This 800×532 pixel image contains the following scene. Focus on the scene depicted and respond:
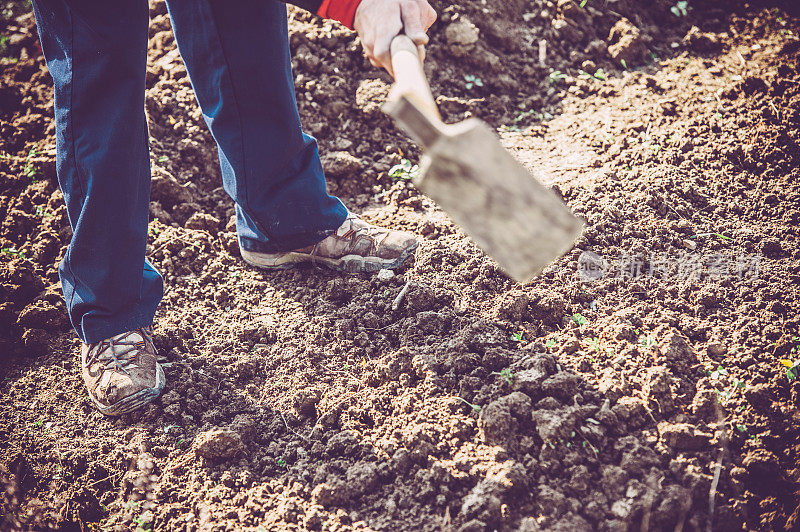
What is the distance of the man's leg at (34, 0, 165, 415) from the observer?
5.77 ft

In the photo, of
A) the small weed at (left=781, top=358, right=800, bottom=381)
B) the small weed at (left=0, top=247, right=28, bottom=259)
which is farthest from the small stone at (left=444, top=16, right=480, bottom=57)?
the small weed at (left=0, top=247, right=28, bottom=259)

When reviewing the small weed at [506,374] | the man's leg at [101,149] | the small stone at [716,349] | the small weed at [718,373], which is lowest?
the man's leg at [101,149]

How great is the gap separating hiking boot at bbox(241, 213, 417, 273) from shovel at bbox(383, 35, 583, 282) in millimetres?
922

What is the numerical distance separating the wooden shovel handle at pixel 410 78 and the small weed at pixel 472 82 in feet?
5.84

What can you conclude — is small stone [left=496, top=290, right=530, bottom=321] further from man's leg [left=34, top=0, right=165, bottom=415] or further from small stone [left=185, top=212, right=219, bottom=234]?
small stone [left=185, top=212, right=219, bottom=234]

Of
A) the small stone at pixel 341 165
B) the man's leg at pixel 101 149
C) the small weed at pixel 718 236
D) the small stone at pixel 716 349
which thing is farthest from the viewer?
the small stone at pixel 341 165

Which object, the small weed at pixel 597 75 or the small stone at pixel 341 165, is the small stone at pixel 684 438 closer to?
the small stone at pixel 341 165

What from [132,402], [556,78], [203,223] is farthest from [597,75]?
[132,402]

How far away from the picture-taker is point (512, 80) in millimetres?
3350

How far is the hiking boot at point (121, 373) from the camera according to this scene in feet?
6.84

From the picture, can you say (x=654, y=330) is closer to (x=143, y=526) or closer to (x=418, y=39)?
(x=418, y=39)

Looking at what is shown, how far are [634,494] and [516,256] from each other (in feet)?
2.69

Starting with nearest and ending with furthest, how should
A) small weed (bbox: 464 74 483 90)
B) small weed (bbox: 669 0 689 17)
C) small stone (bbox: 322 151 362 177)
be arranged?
small stone (bbox: 322 151 362 177) < small weed (bbox: 464 74 483 90) < small weed (bbox: 669 0 689 17)

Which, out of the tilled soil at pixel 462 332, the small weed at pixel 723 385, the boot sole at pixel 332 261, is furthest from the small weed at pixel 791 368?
the boot sole at pixel 332 261
